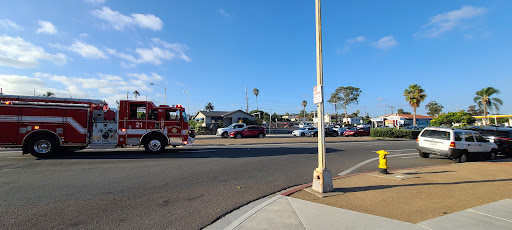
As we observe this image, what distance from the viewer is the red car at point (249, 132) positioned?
29.0 meters

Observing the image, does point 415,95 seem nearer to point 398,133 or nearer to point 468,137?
point 398,133

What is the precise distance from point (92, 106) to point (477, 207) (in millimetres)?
14371

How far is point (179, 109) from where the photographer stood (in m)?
13.8

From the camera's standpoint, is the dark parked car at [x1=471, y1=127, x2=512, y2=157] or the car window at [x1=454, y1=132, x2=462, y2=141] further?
the dark parked car at [x1=471, y1=127, x2=512, y2=157]

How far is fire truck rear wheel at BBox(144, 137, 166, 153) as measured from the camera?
13.2m

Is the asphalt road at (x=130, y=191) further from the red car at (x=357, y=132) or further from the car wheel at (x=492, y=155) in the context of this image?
the red car at (x=357, y=132)

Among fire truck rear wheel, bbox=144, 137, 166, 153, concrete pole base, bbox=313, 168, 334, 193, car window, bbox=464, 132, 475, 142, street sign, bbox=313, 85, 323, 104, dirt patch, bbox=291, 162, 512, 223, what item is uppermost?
street sign, bbox=313, 85, 323, 104

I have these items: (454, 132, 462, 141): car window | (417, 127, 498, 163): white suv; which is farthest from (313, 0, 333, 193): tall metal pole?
(454, 132, 462, 141): car window

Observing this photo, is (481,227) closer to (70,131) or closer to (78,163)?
(78,163)

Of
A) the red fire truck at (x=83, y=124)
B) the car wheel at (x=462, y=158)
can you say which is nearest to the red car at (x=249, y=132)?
the red fire truck at (x=83, y=124)

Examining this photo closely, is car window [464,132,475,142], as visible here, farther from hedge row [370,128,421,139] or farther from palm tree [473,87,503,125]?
palm tree [473,87,503,125]

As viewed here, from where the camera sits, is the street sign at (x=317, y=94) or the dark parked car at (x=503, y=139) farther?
the dark parked car at (x=503, y=139)

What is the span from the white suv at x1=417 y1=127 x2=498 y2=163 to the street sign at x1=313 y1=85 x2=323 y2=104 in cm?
867

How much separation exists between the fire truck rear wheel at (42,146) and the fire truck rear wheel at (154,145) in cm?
372
